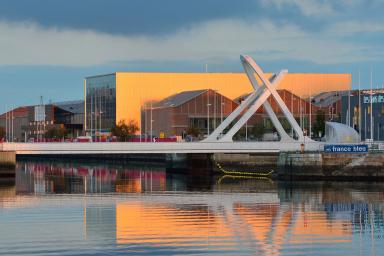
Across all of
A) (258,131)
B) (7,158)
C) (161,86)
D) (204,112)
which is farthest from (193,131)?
(7,158)

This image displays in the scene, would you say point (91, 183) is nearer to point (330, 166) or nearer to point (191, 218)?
point (330, 166)

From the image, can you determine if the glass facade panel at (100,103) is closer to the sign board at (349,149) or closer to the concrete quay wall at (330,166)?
the concrete quay wall at (330,166)

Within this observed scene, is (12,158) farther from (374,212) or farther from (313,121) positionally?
(313,121)

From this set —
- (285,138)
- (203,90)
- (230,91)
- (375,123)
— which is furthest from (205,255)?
(230,91)

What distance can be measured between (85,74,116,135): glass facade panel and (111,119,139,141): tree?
4.21 meters

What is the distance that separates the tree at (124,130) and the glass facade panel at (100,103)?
4.21m

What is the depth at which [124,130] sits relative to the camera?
532ft

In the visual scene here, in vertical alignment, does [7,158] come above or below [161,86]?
below

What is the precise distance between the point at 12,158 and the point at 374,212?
43160 mm

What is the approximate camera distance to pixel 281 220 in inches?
2255

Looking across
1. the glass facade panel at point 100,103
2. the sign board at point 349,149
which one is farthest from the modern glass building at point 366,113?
the glass facade panel at point 100,103

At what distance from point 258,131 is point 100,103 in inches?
1413

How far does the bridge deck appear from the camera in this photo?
97375 millimetres

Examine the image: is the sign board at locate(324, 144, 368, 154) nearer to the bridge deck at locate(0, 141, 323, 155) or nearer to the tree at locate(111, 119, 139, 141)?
the bridge deck at locate(0, 141, 323, 155)
